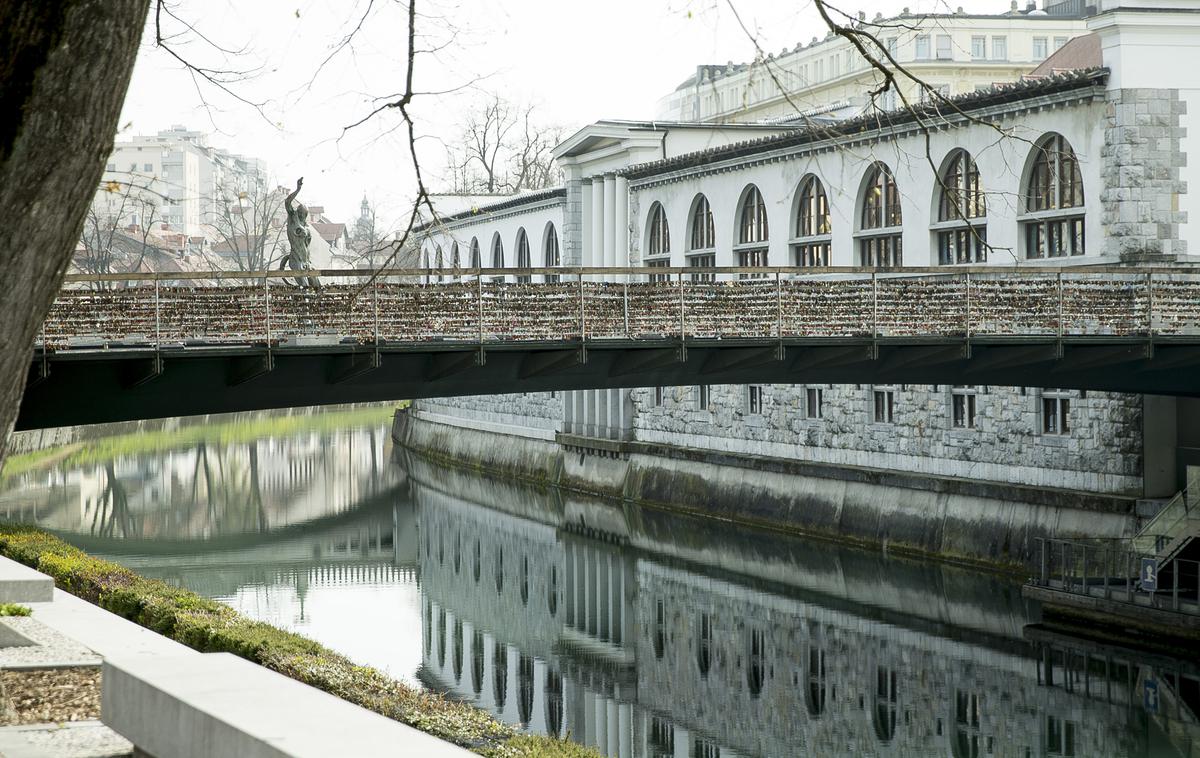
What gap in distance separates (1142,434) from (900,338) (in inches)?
341

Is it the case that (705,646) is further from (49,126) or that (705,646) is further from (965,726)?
(49,126)

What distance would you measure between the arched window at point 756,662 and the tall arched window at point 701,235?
2020cm

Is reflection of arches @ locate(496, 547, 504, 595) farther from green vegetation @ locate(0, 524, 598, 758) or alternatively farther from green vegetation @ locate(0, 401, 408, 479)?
green vegetation @ locate(0, 401, 408, 479)

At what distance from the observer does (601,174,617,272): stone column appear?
50.4 meters

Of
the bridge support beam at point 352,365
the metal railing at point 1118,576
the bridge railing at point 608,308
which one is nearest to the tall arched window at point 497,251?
the bridge railing at point 608,308

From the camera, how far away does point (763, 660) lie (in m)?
24.3

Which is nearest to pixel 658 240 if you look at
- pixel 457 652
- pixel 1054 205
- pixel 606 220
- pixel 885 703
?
pixel 606 220

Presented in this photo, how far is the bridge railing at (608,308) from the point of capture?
62.1 feet

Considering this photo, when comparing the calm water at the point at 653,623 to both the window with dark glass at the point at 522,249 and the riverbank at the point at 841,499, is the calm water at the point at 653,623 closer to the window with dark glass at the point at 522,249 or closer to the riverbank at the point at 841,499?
the riverbank at the point at 841,499

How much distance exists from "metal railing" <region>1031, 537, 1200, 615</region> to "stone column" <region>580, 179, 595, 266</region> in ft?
91.4

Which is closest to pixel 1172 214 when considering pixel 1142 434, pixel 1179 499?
pixel 1142 434

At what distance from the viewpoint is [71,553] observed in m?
22.1

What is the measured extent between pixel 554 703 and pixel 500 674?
2370 mm

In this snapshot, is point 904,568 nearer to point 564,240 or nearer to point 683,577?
point 683,577
